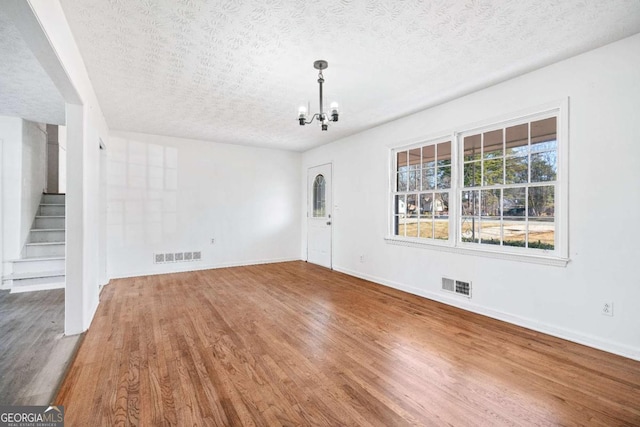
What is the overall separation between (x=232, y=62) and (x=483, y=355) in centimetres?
351

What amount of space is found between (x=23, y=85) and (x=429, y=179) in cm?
514

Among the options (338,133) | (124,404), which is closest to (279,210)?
(338,133)

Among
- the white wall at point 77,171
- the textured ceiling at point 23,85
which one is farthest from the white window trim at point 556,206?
the textured ceiling at point 23,85

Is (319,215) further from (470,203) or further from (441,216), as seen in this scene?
(470,203)

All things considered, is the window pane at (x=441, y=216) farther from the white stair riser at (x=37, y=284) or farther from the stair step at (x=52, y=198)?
the stair step at (x=52, y=198)

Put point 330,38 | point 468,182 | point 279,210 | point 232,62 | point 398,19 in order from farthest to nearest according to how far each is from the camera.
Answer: point 279,210 → point 468,182 → point 232,62 → point 330,38 → point 398,19

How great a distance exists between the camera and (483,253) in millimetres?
3430

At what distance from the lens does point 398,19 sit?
2180 millimetres

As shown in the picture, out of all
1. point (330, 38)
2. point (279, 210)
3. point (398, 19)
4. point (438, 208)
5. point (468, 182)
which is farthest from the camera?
point (279, 210)

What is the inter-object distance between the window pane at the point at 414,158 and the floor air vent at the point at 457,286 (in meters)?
1.68

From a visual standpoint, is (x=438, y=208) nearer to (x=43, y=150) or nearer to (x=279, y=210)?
(x=279, y=210)

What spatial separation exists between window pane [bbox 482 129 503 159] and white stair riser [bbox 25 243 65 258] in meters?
6.48

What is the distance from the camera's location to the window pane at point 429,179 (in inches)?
161

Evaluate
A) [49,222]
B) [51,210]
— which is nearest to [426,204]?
[49,222]
